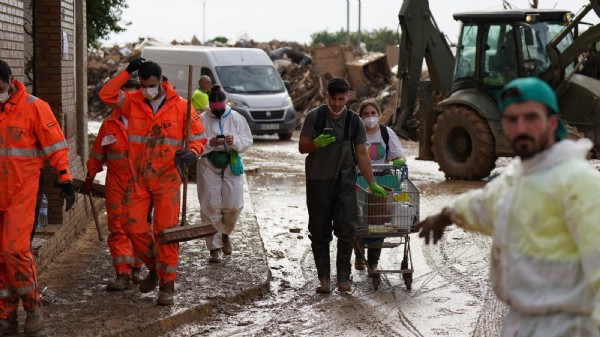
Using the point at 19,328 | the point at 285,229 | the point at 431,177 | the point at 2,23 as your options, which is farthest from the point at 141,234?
the point at 431,177

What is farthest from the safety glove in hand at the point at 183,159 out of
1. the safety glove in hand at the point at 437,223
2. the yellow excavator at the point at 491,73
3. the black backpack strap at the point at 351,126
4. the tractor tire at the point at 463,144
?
the tractor tire at the point at 463,144

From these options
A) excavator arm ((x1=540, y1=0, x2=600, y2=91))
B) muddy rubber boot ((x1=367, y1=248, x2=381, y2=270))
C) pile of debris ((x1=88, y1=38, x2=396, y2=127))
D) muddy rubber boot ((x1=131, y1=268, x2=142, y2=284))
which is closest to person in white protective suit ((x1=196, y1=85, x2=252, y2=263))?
muddy rubber boot ((x1=131, y1=268, x2=142, y2=284))

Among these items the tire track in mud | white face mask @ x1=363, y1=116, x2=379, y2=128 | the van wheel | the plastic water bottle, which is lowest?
the van wheel

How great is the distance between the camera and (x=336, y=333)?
905cm

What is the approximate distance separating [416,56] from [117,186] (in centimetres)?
1344

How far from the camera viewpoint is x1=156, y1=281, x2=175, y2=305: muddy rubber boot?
9484mm

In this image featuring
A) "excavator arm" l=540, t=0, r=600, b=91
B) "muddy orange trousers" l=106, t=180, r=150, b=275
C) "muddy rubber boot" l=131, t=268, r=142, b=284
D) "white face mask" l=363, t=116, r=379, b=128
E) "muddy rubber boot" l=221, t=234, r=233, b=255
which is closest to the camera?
"muddy orange trousers" l=106, t=180, r=150, b=275

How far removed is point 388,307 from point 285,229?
4.71 metres

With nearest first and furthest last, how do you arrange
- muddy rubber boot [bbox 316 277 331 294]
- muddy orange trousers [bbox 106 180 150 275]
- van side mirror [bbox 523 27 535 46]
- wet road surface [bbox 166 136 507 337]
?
wet road surface [bbox 166 136 507 337], muddy orange trousers [bbox 106 180 150 275], muddy rubber boot [bbox 316 277 331 294], van side mirror [bbox 523 27 535 46]

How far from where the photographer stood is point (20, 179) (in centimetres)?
828

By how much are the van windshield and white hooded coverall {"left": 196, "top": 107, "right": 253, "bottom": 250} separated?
17728mm

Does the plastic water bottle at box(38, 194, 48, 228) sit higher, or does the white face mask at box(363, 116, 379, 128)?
the white face mask at box(363, 116, 379, 128)

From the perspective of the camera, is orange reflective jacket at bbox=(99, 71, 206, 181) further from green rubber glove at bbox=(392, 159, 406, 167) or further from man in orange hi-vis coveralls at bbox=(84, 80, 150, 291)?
green rubber glove at bbox=(392, 159, 406, 167)

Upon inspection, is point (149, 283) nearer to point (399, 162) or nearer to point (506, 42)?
point (399, 162)
